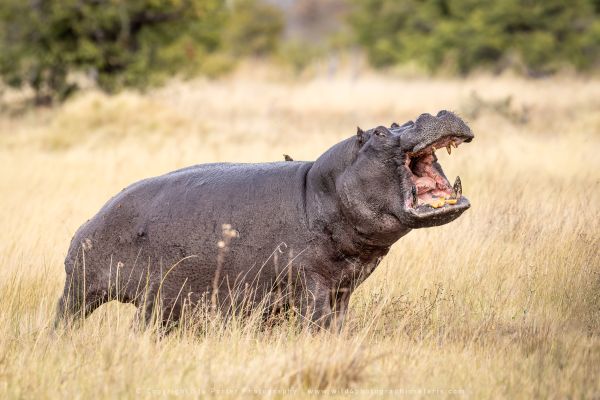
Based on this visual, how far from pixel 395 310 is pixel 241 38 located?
48.0 metres

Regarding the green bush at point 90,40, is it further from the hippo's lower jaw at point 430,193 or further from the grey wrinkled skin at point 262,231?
the hippo's lower jaw at point 430,193

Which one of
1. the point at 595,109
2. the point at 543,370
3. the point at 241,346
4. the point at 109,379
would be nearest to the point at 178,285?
the point at 241,346

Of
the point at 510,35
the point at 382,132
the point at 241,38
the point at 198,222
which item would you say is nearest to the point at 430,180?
the point at 382,132

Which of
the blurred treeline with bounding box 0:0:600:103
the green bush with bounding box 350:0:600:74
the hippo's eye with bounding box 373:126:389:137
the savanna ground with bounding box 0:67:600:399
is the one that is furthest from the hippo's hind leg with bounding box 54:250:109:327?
the green bush with bounding box 350:0:600:74

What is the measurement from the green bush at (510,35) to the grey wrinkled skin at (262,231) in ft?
92.0

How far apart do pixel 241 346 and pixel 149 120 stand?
1206 centimetres

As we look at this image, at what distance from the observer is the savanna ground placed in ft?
13.9

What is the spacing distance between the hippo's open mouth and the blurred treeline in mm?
19352

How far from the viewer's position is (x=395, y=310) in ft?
18.1

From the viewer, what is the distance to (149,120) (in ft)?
53.6

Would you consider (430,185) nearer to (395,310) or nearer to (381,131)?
(381,131)

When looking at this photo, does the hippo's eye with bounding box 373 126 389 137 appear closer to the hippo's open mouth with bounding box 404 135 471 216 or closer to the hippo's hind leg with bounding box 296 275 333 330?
the hippo's open mouth with bounding box 404 135 471 216

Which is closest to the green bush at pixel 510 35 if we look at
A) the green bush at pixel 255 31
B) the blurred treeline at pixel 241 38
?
the blurred treeline at pixel 241 38

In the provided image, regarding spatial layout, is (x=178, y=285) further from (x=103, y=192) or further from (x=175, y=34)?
(x=175, y=34)
